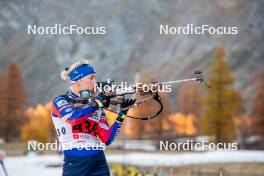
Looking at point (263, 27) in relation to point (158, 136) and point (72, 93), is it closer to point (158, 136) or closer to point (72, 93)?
point (158, 136)

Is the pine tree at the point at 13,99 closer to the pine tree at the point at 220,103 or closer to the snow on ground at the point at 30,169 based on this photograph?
the pine tree at the point at 220,103

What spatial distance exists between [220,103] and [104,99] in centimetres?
3596

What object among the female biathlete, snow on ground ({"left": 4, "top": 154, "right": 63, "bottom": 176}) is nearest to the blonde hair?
the female biathlete

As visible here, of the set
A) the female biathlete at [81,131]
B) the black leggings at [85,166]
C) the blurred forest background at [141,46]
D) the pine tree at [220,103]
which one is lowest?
the black leggings at [85,166]

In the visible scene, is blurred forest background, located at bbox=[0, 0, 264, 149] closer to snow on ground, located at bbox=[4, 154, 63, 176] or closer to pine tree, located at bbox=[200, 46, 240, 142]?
pine tree, located at bbox=[200, 46, 240, 142]

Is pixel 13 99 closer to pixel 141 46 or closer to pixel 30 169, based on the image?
pixel 30 169

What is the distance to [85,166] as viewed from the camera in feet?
17.2

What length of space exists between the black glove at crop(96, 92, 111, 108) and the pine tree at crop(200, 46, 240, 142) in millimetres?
33797

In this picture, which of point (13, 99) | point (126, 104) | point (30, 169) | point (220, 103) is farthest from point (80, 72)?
point (13, 99)

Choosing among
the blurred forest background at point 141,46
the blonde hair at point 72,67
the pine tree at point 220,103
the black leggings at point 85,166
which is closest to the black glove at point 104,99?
the blonde hair at point 72,67

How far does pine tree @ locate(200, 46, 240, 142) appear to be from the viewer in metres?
39.0

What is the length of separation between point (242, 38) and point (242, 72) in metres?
15.7

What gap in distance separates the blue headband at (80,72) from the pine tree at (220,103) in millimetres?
33713

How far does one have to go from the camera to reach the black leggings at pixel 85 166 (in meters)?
5.26
